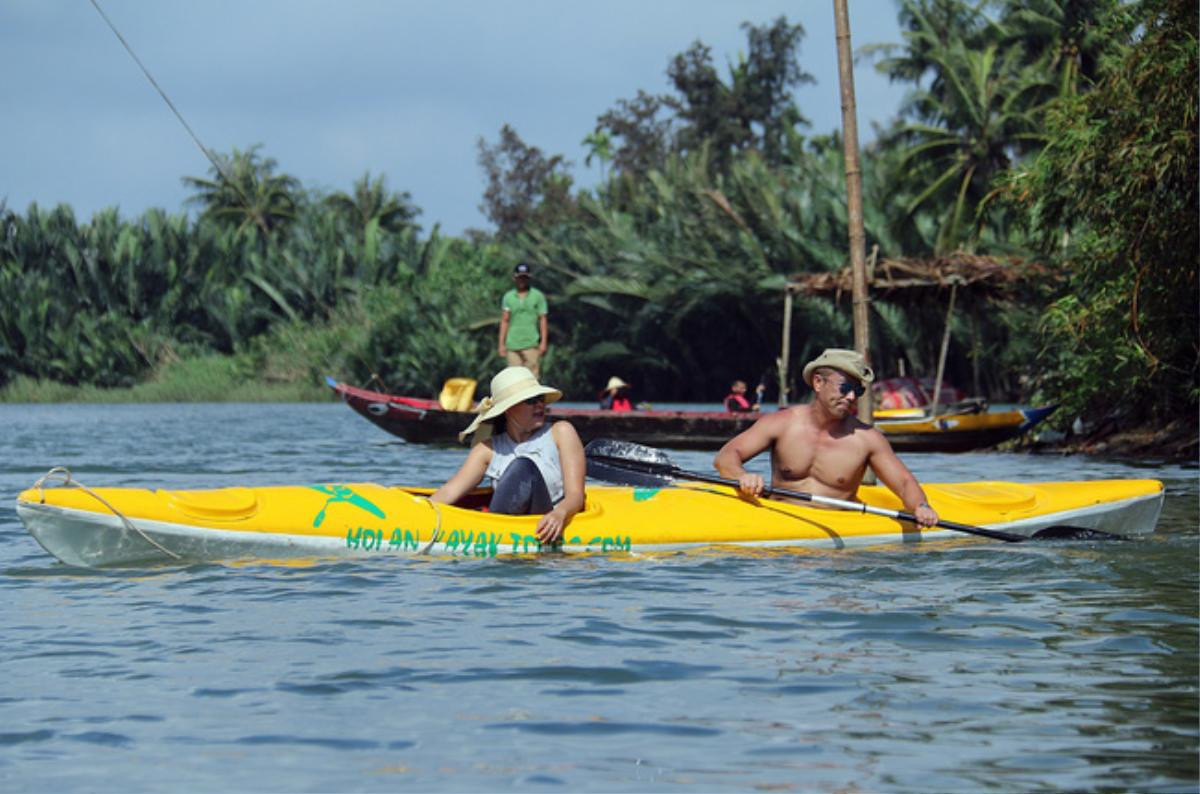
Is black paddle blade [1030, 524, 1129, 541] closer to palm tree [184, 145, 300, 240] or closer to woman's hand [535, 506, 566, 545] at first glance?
woman's hand [535, 506, 566, 545]

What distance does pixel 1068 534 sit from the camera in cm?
927

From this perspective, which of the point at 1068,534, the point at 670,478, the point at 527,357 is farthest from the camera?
the point at 527,357

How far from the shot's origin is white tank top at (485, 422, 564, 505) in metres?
8.38

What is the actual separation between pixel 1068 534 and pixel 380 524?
12.7ft

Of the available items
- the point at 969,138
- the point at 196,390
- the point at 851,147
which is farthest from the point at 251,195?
the point at 851,147

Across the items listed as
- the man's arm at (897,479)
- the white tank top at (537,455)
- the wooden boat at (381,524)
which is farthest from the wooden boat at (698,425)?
the white tank top at (537,455)

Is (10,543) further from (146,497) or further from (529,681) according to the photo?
(529,681)

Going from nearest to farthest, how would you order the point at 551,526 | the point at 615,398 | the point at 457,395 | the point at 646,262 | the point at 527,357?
the point at 551,526
the point at 527,357
the point at 457,395
the point at 615,398
the point at 646,262

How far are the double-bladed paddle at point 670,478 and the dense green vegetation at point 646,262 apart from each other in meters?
9.41

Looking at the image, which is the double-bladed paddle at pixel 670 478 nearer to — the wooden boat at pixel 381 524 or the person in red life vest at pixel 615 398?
the wooden boat at pixel 381 524

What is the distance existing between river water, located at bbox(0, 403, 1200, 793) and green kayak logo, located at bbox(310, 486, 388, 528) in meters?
0.25

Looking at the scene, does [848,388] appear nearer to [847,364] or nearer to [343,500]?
[847,364]

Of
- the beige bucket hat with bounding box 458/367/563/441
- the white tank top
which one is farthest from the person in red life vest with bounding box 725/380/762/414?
the beige bucket hat with bounding box 458/367/563/441

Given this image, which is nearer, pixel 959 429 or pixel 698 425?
pixel 959 429
